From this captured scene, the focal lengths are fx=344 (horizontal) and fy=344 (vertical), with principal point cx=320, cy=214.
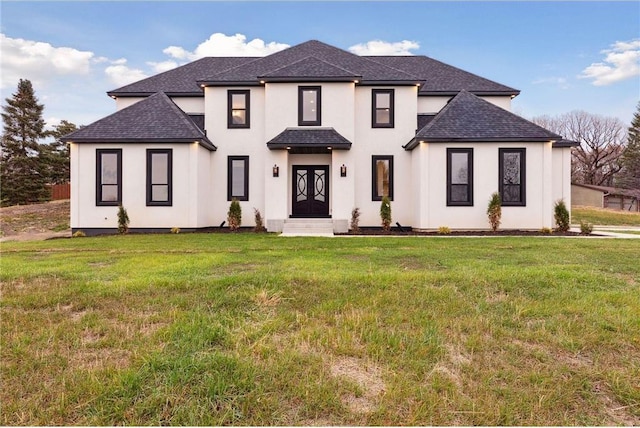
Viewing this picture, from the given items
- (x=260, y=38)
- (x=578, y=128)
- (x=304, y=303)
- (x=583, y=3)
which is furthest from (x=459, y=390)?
(x=578, y=128)

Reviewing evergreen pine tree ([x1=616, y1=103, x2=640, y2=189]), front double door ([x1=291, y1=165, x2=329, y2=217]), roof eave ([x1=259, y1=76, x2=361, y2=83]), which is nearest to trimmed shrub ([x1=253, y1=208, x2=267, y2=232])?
front double door ([x1=291, y1=165, x2=329, y2=217])

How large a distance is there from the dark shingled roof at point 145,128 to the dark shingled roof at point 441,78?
957 centimetres

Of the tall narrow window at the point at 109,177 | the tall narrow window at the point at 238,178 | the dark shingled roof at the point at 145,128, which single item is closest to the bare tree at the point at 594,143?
the tall narrow window at the point at 238,178

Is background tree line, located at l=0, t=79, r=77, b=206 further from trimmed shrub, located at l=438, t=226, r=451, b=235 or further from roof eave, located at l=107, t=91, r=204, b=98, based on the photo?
trimmed shrub, located at l=438, t=226, r=451, b=235

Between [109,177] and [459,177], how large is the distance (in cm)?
1330

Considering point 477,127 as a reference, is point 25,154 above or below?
above

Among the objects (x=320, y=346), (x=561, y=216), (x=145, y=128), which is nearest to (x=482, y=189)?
(x=561, y=216)

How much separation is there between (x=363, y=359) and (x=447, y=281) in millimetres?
2551

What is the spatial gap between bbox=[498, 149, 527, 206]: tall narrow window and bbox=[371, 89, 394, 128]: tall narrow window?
4.43 metres

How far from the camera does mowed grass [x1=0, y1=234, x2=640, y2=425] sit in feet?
7.09

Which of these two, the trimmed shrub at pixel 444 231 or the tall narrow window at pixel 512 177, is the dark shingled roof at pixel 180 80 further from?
the tall narrow window at pixel 512 177

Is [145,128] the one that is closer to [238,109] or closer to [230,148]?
[230,148]

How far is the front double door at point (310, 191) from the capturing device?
14.6 m

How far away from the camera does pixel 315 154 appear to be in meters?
14.3
